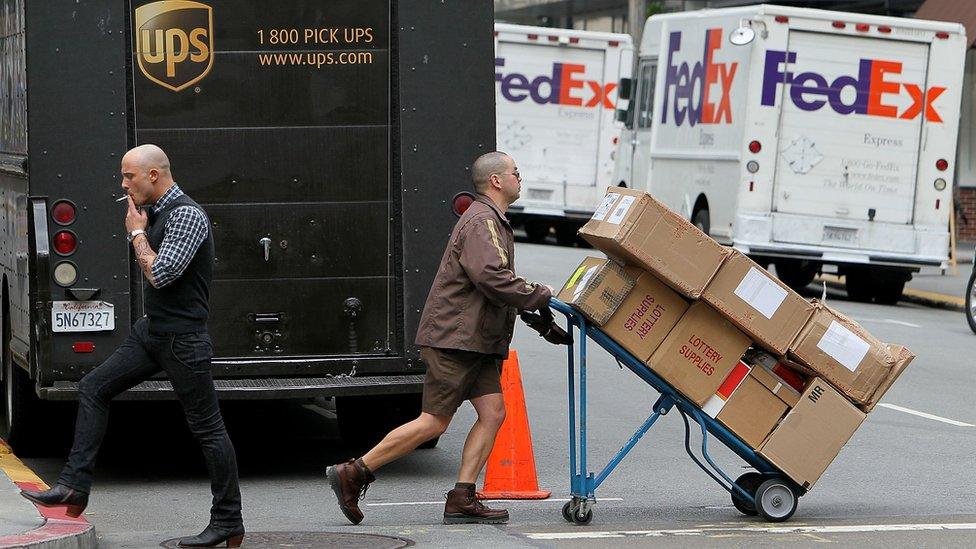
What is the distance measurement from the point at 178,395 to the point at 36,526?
32.0 inches

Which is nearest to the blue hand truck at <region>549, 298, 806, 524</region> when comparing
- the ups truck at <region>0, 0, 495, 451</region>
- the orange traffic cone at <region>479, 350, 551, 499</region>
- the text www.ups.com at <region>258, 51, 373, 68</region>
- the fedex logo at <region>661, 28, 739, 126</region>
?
the orange traffic cone at <region>479, 350, 551, 499</region>

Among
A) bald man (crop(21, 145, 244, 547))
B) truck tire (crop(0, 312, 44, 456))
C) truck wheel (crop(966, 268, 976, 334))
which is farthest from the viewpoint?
truck wheel (crop(966, 268, 976, 334))

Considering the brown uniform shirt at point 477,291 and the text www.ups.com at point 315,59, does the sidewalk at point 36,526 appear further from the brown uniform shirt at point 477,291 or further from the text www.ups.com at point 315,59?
the text www.ups.com at point 315,59

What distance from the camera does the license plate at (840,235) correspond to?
2036cm

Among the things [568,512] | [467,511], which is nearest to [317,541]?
[467,511]

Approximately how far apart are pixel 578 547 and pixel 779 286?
63.6 inches

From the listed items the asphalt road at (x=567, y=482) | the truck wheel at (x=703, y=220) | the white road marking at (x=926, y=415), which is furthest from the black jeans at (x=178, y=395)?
the truck wheel at (x=703, y=220)

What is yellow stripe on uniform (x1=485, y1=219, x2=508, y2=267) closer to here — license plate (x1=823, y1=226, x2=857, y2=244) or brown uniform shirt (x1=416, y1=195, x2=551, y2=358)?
brown uniform shirt (x1=416, y1=195, x2=551, y2=358)

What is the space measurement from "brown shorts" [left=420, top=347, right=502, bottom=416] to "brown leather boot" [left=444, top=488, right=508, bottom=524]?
38 centimetres

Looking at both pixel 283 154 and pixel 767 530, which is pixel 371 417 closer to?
pixel 283 154

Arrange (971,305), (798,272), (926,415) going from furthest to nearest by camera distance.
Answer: (798,272) < (971,305) < (926,415)

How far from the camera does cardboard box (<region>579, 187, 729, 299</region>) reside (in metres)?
8.06

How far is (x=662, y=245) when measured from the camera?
811 centimetres

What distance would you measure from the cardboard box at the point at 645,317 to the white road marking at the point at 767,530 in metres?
0.83
